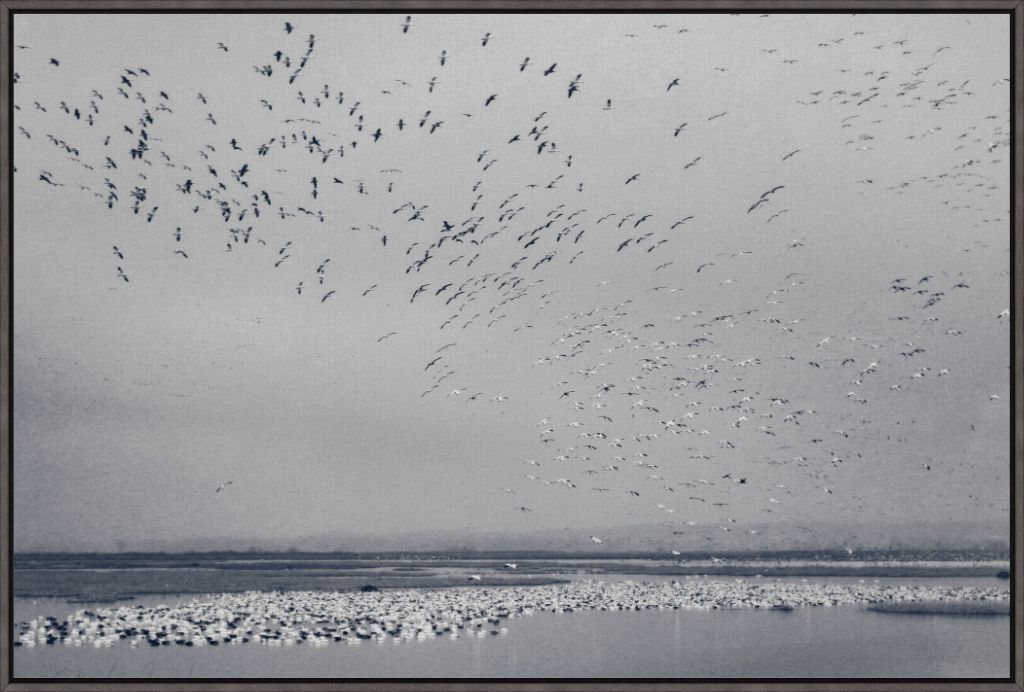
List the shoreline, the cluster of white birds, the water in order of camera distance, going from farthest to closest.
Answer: the shoreline < the cluster of white birds < the water

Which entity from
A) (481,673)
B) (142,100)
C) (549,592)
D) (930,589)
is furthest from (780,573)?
(142,100)

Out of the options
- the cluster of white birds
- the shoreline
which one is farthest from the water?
the shoreline

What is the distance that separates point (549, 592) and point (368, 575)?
69.3 feet

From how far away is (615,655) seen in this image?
2444 cm

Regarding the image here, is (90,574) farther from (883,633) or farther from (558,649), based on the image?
(883,633)

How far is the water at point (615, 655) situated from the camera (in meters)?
21.6

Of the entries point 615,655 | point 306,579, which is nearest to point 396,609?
point 615,655

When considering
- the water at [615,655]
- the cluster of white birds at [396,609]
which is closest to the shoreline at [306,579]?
the cluster of white birds at [396,609]

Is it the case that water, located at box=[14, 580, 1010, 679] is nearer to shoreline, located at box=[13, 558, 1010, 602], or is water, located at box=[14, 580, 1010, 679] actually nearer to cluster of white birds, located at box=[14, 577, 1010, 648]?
cluster of white birds, located at box=[14, 577, 1010, 648]

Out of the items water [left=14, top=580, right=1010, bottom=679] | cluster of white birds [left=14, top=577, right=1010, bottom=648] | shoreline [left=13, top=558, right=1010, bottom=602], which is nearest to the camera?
water [left=14, top=580, right=1010, bottom=679]

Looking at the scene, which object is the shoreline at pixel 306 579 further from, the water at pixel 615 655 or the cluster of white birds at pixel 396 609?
the water at pixel 615 655

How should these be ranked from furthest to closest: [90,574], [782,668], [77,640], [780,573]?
1. [90,574]
2. [780,573]
3. [77,640]
4. [782,668]

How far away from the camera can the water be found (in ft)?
70.8

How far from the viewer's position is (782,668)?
22766mm
